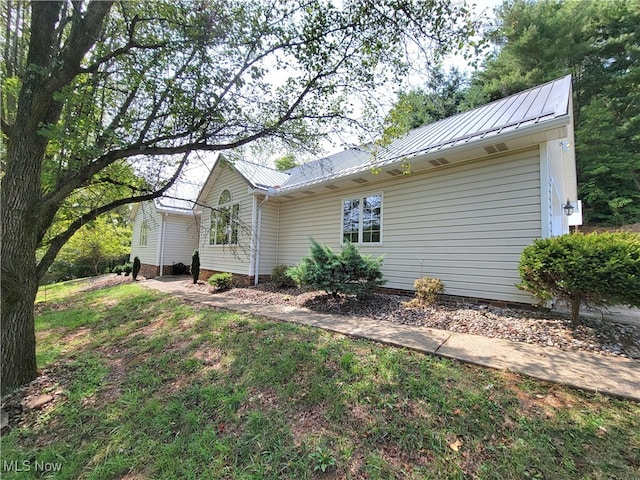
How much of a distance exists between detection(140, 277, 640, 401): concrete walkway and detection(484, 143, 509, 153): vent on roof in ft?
12.0

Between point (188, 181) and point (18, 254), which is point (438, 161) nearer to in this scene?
point (188, 181)

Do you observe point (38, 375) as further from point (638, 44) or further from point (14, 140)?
point (638, 44)

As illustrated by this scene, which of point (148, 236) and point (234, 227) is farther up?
point (234, 227)

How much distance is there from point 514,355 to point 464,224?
128 inches

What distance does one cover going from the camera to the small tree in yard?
10.8ft

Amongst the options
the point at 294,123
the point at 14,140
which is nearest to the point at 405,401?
the point at 294,123

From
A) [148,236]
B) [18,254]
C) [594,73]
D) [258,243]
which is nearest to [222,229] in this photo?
[258,243]

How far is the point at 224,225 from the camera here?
37.3ft

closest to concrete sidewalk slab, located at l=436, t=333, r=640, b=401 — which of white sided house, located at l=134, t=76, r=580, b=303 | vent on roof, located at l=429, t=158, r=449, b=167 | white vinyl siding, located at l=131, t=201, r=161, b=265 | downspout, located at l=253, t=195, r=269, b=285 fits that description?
white sided house, located at l=134, t=76, r=580, b=303

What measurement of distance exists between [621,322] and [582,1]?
75.6 ft

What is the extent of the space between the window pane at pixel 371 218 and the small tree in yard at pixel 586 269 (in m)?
3.68

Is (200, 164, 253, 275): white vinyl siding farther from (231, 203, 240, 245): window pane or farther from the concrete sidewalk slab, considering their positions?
the concrete sidewalk slab

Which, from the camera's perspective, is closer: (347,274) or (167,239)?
(347,274)

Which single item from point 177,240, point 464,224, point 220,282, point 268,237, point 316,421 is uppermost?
point 464,224
